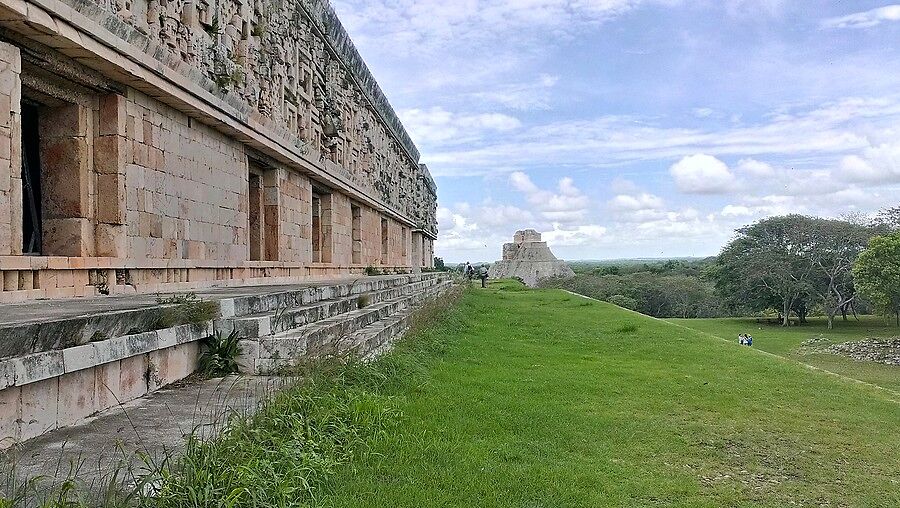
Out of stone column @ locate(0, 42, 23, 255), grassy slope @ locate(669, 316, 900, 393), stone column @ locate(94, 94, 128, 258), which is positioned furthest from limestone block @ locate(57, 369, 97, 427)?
grassy slope @ locate(669, 316, 900, 393)

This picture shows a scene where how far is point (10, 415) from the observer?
2.75m

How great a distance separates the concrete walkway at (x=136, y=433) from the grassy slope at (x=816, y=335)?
61.8ft

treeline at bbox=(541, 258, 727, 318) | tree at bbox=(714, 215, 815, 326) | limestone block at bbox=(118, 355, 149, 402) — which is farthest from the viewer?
treeline at bbox=(541, 258, 727, 318)

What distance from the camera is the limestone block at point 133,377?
11.7ft

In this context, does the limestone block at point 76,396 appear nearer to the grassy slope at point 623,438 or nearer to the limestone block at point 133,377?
the limestone block at point 133,377

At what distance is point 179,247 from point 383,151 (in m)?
13.8

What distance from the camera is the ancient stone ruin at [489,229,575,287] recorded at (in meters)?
52.9

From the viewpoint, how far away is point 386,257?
813 inches

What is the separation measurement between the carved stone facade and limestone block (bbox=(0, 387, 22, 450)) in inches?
66.9

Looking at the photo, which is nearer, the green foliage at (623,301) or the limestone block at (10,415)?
the limestone block at (10,415)

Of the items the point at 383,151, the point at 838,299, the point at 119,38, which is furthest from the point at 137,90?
the point at 838,299

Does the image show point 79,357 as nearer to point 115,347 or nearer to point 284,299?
point 115,347

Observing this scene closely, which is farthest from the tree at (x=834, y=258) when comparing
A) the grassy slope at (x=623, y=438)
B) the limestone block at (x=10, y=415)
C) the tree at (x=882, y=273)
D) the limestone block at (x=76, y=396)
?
the limestone block at (x=10, y=415)

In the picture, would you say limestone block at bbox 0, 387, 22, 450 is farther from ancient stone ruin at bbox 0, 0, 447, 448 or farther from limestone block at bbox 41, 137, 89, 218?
limestone block at bbox 41, 137, 89, 218
